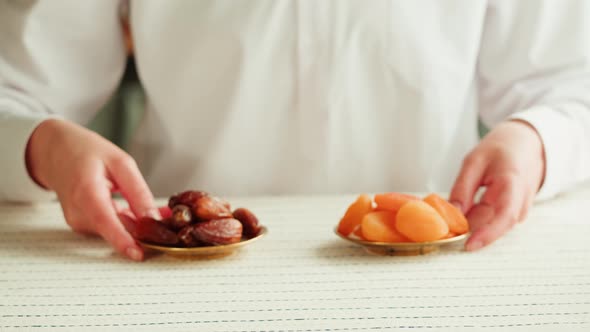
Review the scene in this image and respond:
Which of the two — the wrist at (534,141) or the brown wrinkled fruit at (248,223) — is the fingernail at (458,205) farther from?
the brown wrinkled fruit at (248,223)

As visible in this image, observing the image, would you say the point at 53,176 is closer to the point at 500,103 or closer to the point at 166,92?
the point at 166,92

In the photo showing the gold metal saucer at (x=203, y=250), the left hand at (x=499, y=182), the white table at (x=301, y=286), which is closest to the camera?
the white table at (x=301, y=286)

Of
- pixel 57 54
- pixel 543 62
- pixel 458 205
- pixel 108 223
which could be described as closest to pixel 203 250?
pixel 108 223

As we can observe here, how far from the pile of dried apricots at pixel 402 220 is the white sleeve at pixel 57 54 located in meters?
0.64

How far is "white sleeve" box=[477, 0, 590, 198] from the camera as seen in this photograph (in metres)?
1.22

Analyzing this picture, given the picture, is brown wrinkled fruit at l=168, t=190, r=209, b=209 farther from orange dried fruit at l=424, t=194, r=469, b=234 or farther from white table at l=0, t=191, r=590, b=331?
orange dried fruit at l=424, t=194, r=469, b=234

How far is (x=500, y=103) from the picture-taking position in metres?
1.42

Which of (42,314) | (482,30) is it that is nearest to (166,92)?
(482,30)

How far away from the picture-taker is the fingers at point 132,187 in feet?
2.97

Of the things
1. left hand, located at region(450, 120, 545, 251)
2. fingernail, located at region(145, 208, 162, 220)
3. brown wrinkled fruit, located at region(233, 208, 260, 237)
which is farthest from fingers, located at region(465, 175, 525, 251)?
fingernail, located at region(145, 208, 162, 220)

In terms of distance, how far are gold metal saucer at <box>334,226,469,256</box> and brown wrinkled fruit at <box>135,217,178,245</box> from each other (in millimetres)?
195

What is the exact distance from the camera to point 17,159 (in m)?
1.10

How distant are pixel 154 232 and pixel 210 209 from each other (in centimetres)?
7

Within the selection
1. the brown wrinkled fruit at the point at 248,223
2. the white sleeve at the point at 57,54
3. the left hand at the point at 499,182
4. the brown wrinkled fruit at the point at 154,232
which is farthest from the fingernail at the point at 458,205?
the white sleeve at the point at 57,54
